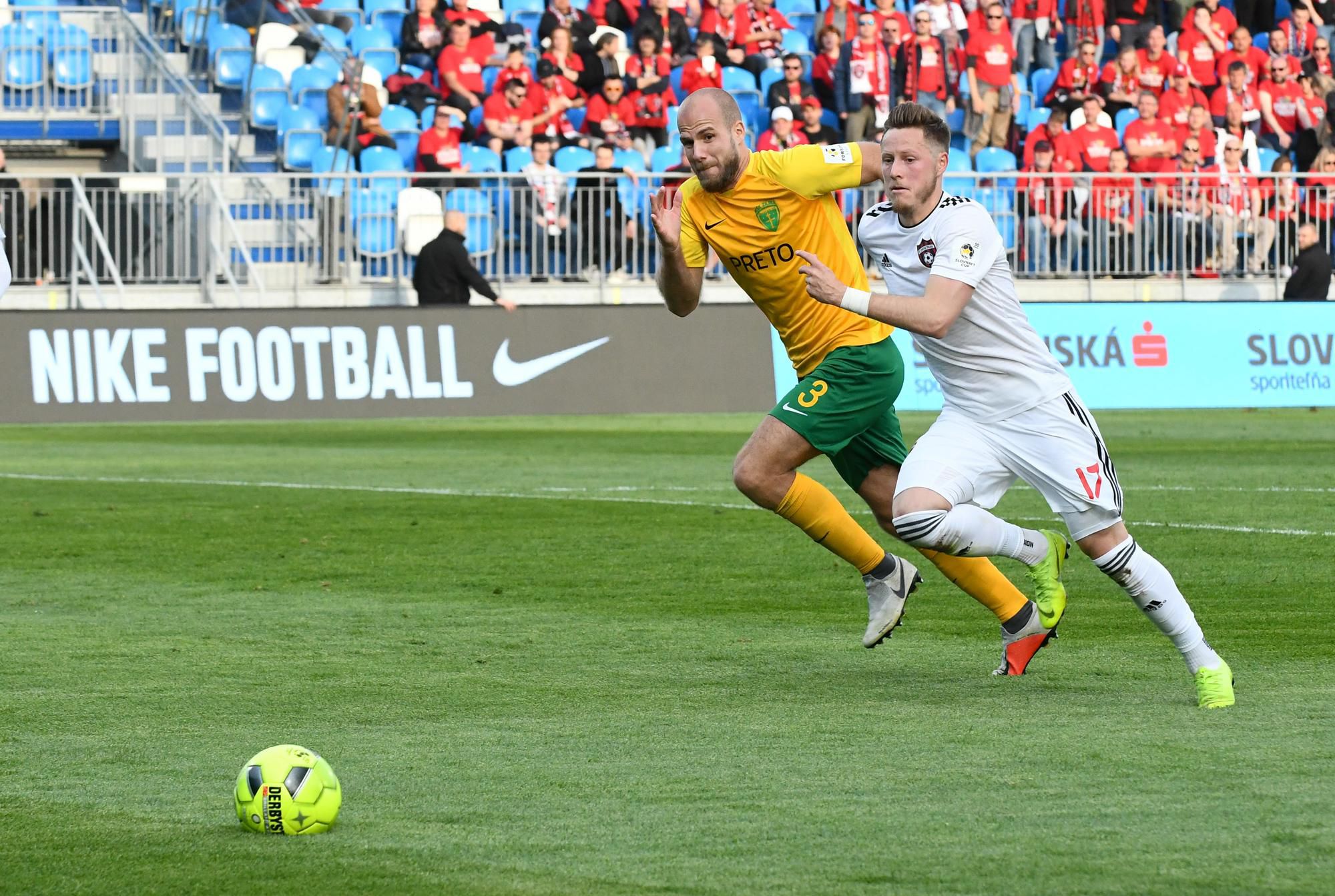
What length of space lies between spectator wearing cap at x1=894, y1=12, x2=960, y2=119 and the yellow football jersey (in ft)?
58.7

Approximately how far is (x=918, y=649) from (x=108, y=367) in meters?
13.7

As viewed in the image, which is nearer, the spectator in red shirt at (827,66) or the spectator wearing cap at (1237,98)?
the spectator in red shirt at (827,66)

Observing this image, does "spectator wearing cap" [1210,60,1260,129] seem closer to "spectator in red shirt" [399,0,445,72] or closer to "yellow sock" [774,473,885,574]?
"spectator in red shirt" [399,0,445,72]

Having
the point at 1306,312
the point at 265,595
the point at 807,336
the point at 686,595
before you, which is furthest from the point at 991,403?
the point at 1306,312

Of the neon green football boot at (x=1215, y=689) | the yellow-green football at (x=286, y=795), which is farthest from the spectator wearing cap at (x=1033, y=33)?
the yellow-green football at (x=286, y=795)

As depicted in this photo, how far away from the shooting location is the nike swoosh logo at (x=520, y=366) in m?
20.7

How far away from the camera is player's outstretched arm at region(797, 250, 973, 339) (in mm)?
6391

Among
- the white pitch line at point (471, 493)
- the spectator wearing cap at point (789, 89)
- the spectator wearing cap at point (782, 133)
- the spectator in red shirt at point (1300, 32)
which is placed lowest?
the white pitch line at point (471, 493)

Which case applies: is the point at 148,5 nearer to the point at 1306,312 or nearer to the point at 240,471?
the point at 240,471

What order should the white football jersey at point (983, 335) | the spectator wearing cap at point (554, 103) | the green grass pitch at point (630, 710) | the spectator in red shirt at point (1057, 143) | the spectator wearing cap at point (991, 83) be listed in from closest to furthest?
the green grass pitch at point (630, 710) < the white football jersey at point (983, 335) < the spectator wearing cap at point (554, 103) < the spectator in red shirt at point (1057, 143) < the spectator wearing cap at point (991, 83)

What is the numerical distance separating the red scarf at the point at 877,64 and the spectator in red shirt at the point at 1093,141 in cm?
232

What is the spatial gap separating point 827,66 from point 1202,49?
5.45 metres

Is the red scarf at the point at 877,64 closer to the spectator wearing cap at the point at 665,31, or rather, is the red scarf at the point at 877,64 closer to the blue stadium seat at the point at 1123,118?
the spectator wearing cap at the point at 665,31

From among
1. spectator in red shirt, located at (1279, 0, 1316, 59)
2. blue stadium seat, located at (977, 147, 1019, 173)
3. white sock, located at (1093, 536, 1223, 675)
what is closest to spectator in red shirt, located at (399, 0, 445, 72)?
blue stadium seat, located at (977, 147, 1019, 173)
